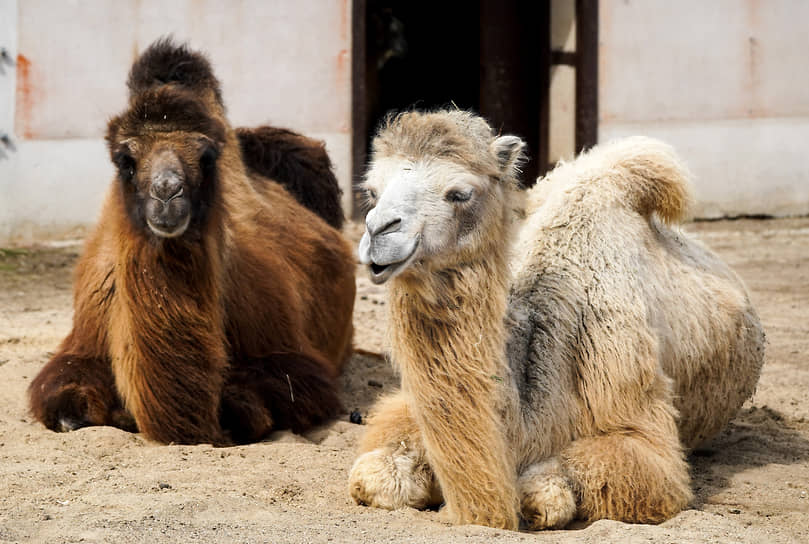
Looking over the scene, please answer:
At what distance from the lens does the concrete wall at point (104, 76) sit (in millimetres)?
10320

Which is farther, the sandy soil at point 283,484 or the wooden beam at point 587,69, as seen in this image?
the wooden beam at point 587,69

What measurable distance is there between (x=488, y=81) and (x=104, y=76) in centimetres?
474

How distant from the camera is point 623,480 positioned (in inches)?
157

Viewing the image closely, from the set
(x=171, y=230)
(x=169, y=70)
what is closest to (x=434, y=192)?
(x=171, y=230)

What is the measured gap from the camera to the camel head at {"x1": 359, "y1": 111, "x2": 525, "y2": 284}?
142 inches

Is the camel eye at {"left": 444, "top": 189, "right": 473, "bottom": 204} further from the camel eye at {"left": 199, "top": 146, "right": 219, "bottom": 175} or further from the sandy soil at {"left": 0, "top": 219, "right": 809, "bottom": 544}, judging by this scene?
the camel eye at {"left": 199, "top": 146, "right": 219, "bottom": 175}

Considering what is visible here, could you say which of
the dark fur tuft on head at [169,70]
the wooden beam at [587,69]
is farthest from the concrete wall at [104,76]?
the dark fur tuft on head at [169,70]

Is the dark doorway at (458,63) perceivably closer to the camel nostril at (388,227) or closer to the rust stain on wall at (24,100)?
the rust stain on wall at (24,100)

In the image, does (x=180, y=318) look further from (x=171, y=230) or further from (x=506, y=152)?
(x=506, y=152)

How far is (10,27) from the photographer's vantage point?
1019cm

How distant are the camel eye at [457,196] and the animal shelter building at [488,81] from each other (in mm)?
6374

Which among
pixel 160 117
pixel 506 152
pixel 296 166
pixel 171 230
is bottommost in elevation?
pixel 171 230

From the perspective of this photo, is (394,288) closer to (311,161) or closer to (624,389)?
(624,389)

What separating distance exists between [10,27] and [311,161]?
4.04 m
